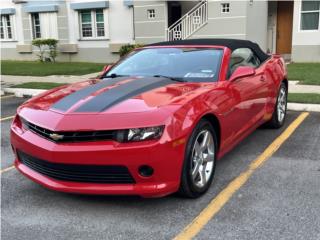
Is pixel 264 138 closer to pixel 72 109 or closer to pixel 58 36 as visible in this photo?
pixel 72 109

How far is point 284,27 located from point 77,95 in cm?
1621

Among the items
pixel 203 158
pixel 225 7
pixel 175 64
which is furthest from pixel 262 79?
pixel 225 7

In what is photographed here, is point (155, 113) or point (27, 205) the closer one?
point (155, 113)

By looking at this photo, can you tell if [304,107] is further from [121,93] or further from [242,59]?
[121,93]

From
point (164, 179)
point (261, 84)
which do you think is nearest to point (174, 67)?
point (261, 84)

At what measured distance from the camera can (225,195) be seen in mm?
4258

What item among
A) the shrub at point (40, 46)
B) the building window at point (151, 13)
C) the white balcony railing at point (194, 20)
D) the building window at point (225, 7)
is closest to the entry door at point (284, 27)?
the building window at point (225, 7)

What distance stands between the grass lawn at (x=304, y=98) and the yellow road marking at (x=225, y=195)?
214 centimetres

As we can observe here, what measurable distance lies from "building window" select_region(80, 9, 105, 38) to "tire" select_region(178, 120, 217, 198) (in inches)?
708

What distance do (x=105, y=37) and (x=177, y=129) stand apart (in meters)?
18.2

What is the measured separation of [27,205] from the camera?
4191mm

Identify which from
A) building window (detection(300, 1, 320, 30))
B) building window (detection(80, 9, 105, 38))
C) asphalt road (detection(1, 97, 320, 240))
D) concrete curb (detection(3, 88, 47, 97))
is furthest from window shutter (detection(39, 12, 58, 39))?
asphalt road (detection(1, 97, 320, 240))

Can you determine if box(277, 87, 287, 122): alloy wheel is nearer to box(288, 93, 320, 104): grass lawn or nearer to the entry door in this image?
box(288, 93, 320, 104): grass lawn

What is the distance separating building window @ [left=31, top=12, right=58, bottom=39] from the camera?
73.9ft
